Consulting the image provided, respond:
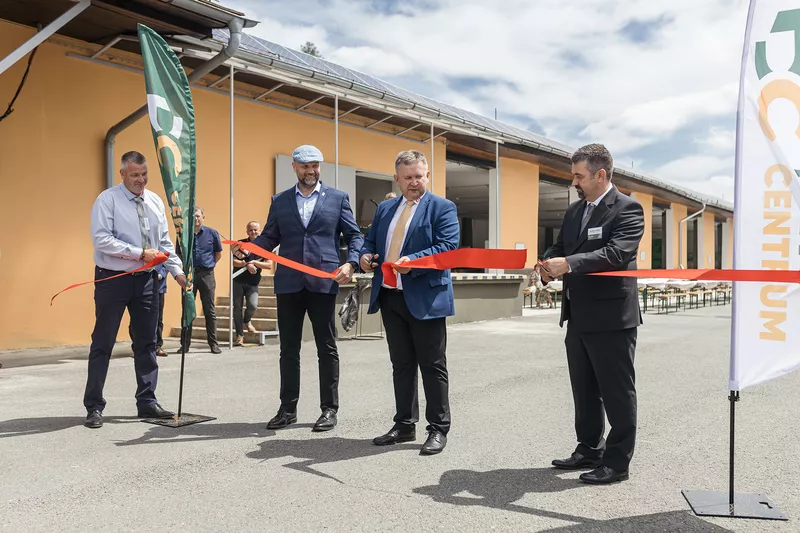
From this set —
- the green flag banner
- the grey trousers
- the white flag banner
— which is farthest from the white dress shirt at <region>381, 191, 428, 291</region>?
the grey trousers

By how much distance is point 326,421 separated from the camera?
16.5ft

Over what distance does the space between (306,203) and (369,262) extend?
87 centimetres

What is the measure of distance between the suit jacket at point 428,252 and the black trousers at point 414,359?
0.28 feet

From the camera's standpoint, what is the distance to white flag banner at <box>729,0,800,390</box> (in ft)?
10.5

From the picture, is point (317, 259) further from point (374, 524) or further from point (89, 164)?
point (89, 164)

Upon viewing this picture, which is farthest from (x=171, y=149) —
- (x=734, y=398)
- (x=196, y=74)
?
(x=196, y=74)

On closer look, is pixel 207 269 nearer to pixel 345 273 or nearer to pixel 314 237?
pixel 314 237

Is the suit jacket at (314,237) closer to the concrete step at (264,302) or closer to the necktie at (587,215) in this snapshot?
the necktie at (587,215)

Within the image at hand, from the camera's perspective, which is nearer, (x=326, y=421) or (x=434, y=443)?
(x=434, y=443)

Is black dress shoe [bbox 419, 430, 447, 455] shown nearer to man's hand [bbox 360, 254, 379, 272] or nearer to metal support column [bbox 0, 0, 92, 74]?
man's hand [bbox 360, 254, 379, 272]

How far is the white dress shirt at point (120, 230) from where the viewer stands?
16.7 ft

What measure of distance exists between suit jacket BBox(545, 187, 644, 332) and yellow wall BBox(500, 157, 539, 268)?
15.9m

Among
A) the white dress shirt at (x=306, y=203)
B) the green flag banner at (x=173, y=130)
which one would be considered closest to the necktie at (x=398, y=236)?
the white dress shirt at (x=306, y=203)

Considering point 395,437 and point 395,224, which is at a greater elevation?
point 395,224
